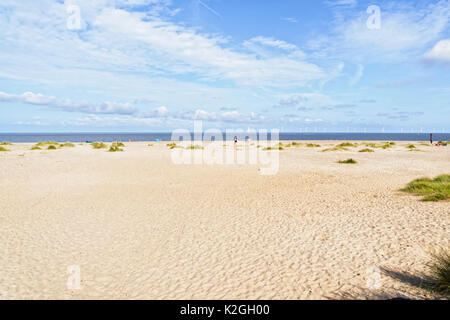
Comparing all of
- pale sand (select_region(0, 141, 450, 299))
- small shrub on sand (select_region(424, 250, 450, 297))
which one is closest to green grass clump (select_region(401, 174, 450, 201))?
pale sand (select_region(0, 141, 450, 299))

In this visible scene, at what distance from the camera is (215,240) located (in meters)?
5.99

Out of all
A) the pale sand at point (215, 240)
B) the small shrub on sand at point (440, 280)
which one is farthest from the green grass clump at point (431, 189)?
the small shrub on sand at point (440, 280)

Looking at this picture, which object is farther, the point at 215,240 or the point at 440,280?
the point at 215,240

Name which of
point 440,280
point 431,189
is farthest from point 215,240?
point 431,189

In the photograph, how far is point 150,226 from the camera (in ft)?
22.7

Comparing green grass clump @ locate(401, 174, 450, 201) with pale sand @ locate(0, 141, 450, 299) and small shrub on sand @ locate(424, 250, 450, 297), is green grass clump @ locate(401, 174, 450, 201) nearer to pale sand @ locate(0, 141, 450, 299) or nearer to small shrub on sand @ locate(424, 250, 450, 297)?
pale sand @ locate(0, 141, 450, 299)

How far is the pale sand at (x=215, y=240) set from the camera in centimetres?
419

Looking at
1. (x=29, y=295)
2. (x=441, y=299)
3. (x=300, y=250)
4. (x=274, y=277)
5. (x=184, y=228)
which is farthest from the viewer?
(x=184, y=228)

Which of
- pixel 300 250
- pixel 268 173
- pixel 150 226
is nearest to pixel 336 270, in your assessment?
pixel 300 250

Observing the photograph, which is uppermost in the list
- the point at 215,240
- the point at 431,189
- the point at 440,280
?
the point at 431,189

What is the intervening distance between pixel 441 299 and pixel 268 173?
450 inches

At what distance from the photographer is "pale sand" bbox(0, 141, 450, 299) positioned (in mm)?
4188

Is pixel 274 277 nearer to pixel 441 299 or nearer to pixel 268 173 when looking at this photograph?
pixel 441 299

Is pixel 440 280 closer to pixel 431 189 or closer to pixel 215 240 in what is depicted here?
pixel 215 240
